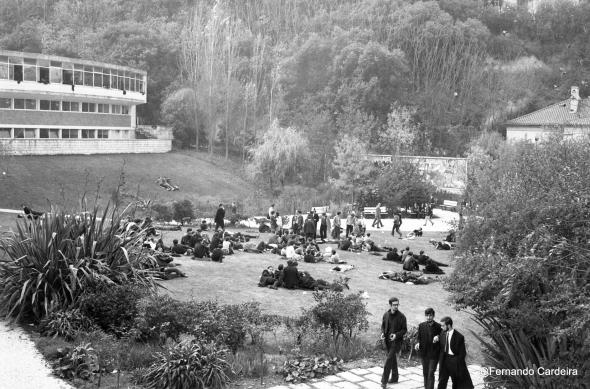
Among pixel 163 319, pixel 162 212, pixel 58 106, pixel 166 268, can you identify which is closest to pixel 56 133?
pixel 58 106

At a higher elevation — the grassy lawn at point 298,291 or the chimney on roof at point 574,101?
the chimney on roof at point 574,101

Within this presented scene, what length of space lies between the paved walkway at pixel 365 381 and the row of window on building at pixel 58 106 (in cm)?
3897

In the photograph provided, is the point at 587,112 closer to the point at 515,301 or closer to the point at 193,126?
the point at 193,126

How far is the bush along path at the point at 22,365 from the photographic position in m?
8.58

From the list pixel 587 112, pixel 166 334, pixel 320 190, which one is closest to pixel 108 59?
pixel 320 190

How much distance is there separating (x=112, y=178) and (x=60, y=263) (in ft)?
97.8

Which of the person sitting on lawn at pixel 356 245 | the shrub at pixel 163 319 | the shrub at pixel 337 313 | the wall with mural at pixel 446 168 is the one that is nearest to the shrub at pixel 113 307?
the shrub at pixel 163 319

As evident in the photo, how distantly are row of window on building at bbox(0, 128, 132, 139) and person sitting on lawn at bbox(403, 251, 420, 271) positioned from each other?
31845 millimetres

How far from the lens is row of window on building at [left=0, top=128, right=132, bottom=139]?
42.4 m

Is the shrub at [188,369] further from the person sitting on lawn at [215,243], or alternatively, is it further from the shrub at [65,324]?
the person sitting on lawn at [215,243]

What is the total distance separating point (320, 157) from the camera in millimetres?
48594

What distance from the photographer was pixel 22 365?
919cm

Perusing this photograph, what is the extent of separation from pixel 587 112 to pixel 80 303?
1902 inches

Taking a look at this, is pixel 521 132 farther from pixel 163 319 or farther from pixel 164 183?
pixel 163 319
